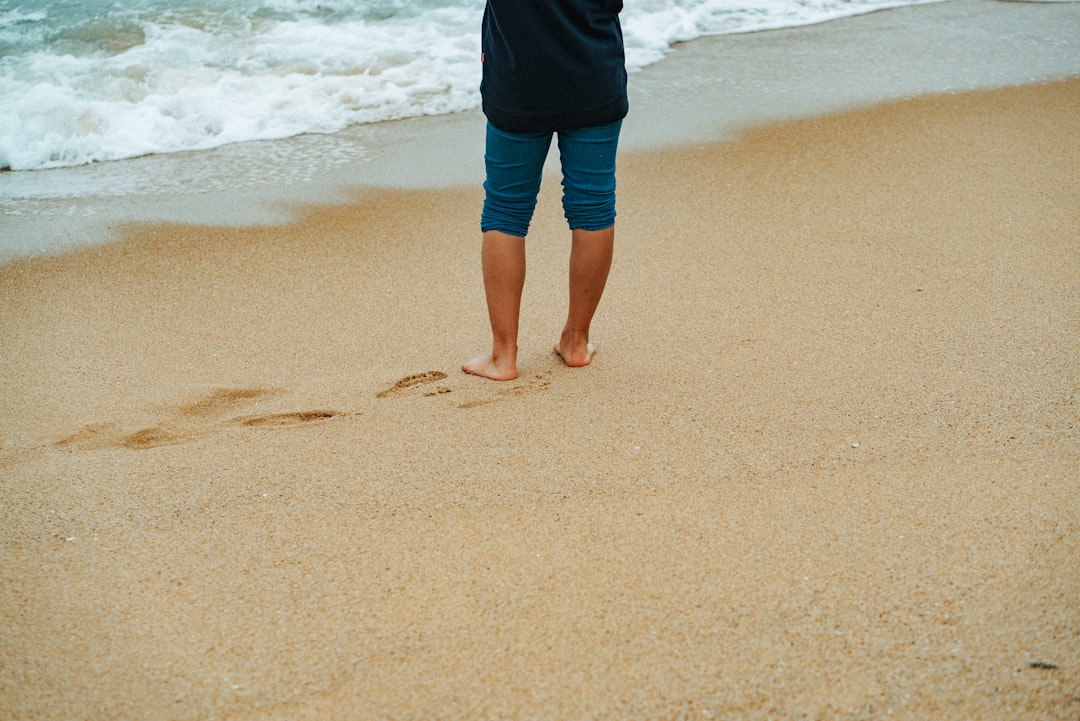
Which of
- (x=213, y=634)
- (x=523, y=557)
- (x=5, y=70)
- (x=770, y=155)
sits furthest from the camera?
(x=5, y=70)

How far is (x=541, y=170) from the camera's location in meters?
2.65

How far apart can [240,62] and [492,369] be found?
4.85 meters

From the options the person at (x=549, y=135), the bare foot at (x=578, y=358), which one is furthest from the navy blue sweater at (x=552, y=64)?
the bare foot at (x=578, y=358)

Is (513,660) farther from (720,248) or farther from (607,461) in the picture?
(720,248)

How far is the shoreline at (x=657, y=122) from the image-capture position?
448 centimetres

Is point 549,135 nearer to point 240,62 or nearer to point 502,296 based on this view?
point 502,296

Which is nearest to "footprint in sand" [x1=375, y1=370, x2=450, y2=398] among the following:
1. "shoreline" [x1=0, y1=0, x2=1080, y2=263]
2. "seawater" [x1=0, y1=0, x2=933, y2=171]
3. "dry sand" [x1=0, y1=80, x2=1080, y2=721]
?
"dry sand" [x1=0, y1=80, x2=1080, y2=721]

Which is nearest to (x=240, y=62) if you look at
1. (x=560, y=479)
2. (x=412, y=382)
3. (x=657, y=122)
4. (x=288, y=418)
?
(x=657, y=122)

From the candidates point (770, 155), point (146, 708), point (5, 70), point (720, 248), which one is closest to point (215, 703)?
point (146, 708)

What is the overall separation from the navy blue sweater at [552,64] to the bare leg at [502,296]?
35cm

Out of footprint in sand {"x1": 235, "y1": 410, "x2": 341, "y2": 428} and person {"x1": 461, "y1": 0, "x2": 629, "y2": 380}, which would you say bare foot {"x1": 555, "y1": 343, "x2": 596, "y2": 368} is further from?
footprint in sand {"x1": 235, "y1": 410, "x2": 341, "y2": 428}

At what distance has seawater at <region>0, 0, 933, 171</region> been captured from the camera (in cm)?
559

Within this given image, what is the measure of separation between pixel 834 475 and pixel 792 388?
1.58 feet

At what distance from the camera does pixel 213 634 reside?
171 centimetres
